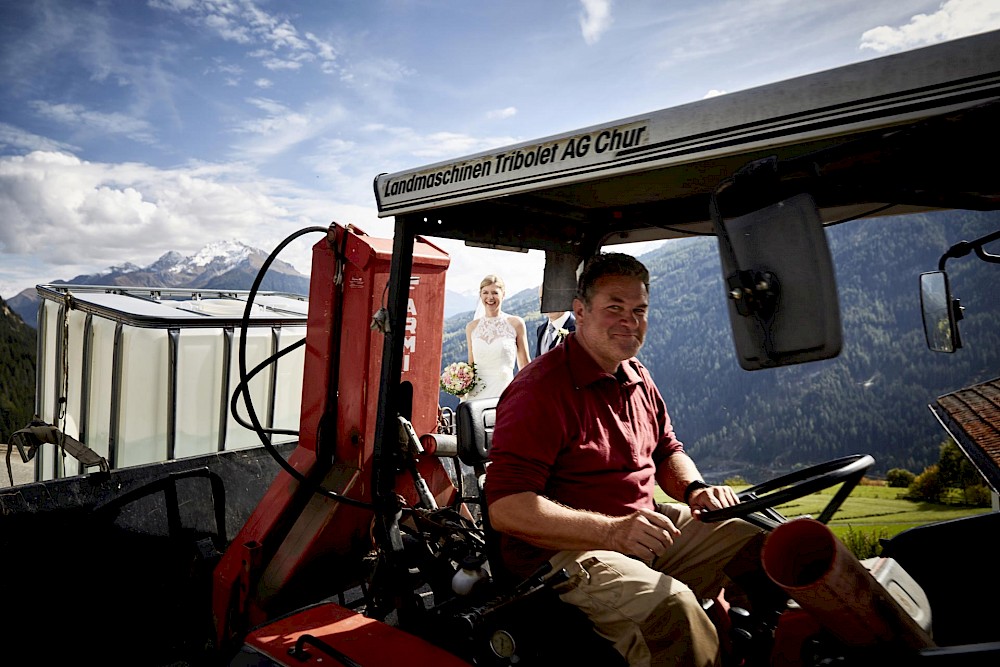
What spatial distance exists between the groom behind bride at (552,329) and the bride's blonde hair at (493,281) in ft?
2.31

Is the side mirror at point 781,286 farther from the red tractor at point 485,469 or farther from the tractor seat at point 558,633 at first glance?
the tractor seat at point 558,633

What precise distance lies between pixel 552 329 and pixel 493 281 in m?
0.93

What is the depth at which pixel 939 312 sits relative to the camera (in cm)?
172

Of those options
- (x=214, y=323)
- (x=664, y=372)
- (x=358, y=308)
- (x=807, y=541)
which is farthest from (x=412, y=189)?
(x=664, y=372)

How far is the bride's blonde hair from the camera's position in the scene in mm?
5367

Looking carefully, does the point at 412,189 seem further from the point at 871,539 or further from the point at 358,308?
the point at 871,539

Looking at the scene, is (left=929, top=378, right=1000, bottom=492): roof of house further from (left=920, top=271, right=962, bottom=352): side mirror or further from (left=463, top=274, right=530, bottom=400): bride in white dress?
(left=463, top=274, right=530, bottom=400): bride in white dress

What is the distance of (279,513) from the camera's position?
2951mm

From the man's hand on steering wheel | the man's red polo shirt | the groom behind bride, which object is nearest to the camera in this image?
the man's red polo shirt

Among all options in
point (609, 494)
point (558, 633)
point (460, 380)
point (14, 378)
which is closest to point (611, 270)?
point (609, 494)

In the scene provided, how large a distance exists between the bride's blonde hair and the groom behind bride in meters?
0.70

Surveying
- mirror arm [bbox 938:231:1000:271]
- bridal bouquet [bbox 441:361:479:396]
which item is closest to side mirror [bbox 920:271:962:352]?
mirror arm [bbox 938:231:1000:271]

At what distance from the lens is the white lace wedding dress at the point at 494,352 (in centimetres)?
528

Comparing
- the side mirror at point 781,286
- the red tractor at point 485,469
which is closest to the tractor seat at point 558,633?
the red tractor at point 485,469
